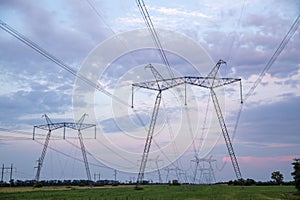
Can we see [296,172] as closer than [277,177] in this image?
Yes

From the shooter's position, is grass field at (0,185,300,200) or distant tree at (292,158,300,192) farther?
distant tree at (292,158,300,192)

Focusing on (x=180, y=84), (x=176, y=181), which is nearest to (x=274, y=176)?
(x=176, y=181)

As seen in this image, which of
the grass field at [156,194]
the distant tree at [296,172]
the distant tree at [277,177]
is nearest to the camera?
the grass field at [156,194]

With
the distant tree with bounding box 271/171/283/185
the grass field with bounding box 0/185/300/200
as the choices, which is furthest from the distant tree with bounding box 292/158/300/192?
the distant tree with bounding box 271/171/283/185

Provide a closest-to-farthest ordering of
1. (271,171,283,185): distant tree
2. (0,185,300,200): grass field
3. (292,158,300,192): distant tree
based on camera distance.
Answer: (0,185,300,200): grass field
(292,158,300,192): distant tree
(271,171,283,185): distant tree

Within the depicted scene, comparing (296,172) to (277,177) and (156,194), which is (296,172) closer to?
(156,194)

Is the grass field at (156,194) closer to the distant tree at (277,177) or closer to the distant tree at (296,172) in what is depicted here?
the distant tree at (296,172)

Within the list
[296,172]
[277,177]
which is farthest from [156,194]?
[277,177]

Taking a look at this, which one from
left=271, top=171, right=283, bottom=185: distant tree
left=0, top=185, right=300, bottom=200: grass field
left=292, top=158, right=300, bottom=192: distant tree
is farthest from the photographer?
left=271, top=171, right=283, bottom=185: distant tree

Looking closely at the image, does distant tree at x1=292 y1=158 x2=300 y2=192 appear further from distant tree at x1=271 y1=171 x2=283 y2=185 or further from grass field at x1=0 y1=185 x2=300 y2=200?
distant tree at x1=271 y1=171 x2=283 y2=185

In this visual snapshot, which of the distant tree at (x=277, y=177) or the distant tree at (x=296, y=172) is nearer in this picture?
the distant tree at (x=296, y=172)

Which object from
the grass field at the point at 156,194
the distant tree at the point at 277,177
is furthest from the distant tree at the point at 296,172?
the distant tree at the point at 277,177

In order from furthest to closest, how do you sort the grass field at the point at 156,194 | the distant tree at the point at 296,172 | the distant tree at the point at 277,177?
the distant tree at the point at 277,177 → the distant tree at the point at 296,172 → the grass field at the point at 156,194

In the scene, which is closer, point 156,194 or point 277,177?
point 156,194
